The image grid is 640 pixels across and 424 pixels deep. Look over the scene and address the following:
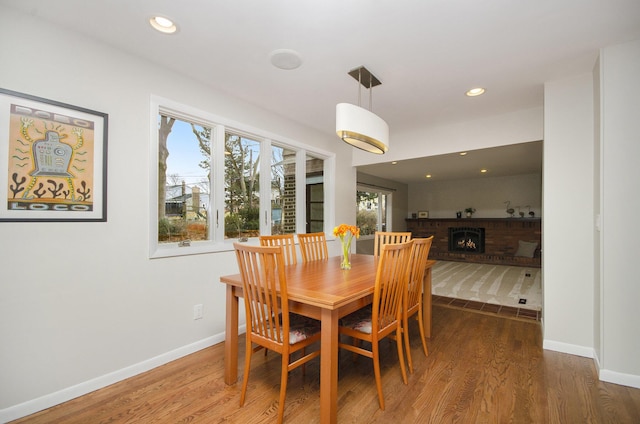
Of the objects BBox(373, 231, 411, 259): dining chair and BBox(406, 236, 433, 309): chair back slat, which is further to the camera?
BBox(373, 231, 411, 259): dining chair

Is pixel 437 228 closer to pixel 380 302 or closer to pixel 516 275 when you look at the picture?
pixel 516 275

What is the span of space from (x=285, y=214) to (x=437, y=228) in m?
5.73

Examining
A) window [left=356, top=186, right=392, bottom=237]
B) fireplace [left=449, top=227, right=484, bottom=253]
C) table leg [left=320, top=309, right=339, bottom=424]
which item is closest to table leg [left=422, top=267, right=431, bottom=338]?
table leg [left=320, top=309, right=339, bottom=424]

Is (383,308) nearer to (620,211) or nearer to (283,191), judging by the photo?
(620,211)

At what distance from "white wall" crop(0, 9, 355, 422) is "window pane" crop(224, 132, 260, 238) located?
1.71 feet

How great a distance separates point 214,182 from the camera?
2871mm

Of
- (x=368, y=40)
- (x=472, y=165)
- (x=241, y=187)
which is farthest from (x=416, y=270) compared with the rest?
(x=472, y=165)

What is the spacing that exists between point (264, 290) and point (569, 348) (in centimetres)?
269

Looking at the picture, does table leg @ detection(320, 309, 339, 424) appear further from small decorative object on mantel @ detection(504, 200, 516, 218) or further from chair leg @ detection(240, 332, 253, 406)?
small decorative object on mantel @ detection(504, 200, 516, 218)

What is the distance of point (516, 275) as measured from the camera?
19.0 feet

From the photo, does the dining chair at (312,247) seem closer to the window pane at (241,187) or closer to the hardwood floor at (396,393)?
the window pane at (241,187)

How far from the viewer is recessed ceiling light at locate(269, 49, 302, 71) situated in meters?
2.17

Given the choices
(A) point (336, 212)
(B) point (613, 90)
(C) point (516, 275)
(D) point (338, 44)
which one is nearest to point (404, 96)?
(D) point (338, 44)

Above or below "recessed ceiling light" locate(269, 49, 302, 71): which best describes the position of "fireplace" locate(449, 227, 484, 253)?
below
